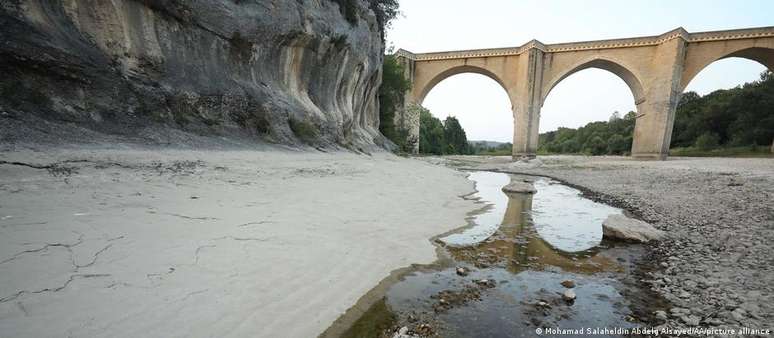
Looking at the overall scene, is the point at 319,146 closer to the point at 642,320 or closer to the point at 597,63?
the point at 642,320

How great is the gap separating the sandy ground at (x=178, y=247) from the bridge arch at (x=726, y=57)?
102 feet

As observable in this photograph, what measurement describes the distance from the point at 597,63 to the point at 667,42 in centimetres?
487

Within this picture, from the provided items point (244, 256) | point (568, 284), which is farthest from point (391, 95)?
point (244, 256)

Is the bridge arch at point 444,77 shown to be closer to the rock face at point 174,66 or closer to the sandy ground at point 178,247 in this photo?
the rock face at point 174,66

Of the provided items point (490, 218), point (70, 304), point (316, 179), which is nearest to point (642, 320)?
point (490, 218)

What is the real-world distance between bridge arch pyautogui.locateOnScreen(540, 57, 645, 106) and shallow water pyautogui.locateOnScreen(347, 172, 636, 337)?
93.6ft

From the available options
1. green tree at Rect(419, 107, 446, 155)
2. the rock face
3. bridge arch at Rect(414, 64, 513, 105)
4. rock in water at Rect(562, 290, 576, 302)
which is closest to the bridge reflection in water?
rock in water at Rect(562, 290, 576, 302)

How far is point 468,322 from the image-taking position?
7.78 ft

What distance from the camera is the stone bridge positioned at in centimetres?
2423

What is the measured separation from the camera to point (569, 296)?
9.02 ft

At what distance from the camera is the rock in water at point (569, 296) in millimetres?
2730

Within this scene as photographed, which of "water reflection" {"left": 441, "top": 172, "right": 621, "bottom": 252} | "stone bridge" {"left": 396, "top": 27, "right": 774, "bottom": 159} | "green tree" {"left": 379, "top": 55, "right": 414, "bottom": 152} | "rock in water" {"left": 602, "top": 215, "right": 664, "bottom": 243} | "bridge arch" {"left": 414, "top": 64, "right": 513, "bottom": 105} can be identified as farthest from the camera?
"bridge arch" {"left": 414, "top": 64, "right": 513, "bottom": 105}

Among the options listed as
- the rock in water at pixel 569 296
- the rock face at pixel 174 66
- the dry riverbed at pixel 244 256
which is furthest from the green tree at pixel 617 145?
the rock in water at pixel 569 296

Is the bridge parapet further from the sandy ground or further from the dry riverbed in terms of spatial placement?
the sandy ground
